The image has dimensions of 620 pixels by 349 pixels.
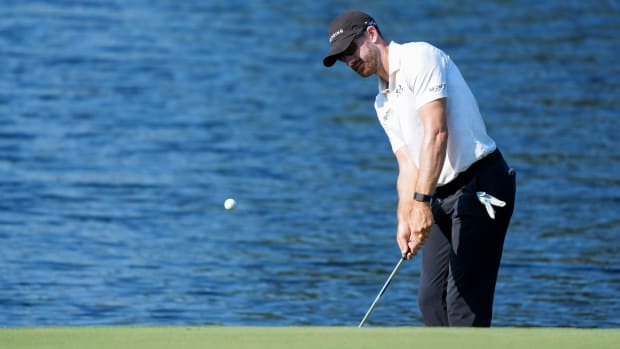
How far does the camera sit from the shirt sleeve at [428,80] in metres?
6.38

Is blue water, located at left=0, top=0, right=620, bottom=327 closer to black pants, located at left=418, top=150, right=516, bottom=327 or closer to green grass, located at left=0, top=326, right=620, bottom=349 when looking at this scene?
black pants, located at left=418, top=150, right=516, bottom=327

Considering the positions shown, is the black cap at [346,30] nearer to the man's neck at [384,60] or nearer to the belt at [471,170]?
the man's neck at [384,60]

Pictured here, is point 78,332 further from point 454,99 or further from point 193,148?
point 193,148

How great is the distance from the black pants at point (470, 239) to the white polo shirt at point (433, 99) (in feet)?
0.27

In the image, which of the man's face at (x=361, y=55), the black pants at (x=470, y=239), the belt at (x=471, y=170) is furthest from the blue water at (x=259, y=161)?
the man's face at (x=361, y=55)

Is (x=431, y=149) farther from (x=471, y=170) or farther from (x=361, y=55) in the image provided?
(x=361, y=55)

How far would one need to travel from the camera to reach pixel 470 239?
6.71m

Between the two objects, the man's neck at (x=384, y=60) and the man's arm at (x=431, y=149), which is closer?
the man's arm at (x=431, y=149)

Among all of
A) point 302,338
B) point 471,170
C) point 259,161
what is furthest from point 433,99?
point 259,161

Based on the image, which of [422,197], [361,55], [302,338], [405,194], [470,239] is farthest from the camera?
[405,194]

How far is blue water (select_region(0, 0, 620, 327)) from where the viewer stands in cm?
1031

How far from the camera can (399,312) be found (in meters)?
9.80

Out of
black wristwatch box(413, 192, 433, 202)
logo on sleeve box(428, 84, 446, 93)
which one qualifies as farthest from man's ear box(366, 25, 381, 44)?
black wristwatch box(413, 192, 433, 202)

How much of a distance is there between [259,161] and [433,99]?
27.6 ft
